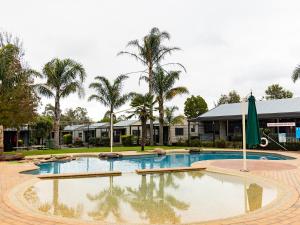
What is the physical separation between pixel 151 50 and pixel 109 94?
21.6ft

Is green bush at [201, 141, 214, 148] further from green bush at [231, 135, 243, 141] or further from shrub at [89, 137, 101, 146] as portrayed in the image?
shrub at [89, 137, 101, 146]

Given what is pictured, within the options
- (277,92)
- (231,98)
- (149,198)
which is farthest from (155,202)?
(231,98)

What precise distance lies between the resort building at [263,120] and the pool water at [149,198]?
1709 centimetres

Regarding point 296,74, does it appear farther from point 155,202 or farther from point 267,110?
point 155,202

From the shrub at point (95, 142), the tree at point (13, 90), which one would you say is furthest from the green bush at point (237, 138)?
the tree at point (13, 90)

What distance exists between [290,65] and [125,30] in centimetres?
1955

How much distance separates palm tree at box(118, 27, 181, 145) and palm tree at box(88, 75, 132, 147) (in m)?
3.23

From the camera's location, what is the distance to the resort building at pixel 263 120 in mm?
27472

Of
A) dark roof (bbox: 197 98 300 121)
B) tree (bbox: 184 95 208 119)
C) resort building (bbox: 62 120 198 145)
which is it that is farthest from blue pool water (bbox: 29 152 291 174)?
tree (bbox: 184 95 208 119)

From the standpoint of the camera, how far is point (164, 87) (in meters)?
32.9

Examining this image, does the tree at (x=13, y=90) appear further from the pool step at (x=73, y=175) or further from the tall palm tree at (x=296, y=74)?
the tall palm tree at (x=296, y=74)

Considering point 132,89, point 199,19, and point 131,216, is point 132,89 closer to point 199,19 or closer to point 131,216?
point 199,19

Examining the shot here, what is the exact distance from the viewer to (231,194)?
29.1ft

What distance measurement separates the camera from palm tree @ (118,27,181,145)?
107 ft
